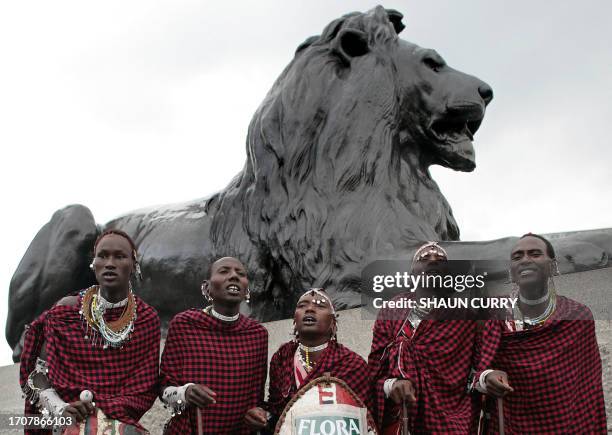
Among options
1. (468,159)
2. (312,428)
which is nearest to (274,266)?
(468,159)

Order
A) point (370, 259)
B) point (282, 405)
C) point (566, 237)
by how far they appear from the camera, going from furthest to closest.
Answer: point (370, 259), point (566, 237), point (282, 405)

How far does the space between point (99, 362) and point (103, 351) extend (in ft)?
0.18

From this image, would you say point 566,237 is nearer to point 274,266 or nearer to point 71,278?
point 274,266

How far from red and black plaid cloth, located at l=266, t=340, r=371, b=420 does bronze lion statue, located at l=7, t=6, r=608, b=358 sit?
2.11 meters

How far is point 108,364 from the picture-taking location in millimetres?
4715

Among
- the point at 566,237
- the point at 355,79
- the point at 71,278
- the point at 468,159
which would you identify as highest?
the point at 355,79

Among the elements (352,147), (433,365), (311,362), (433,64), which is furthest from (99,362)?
(433,64)

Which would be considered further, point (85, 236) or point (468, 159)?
point (85, 236)

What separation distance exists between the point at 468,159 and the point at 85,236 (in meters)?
3.53

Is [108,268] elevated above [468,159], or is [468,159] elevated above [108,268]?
[468,159]

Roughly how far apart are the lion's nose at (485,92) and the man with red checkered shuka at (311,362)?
3.46m

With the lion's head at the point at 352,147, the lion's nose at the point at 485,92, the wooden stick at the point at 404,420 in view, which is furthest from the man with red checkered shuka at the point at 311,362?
the lion's nose at the point at 485,92

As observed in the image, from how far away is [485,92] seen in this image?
7879 mm

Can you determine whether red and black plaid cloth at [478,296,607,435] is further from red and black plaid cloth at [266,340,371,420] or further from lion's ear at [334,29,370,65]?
lion's ear at [334,29,370,65]
